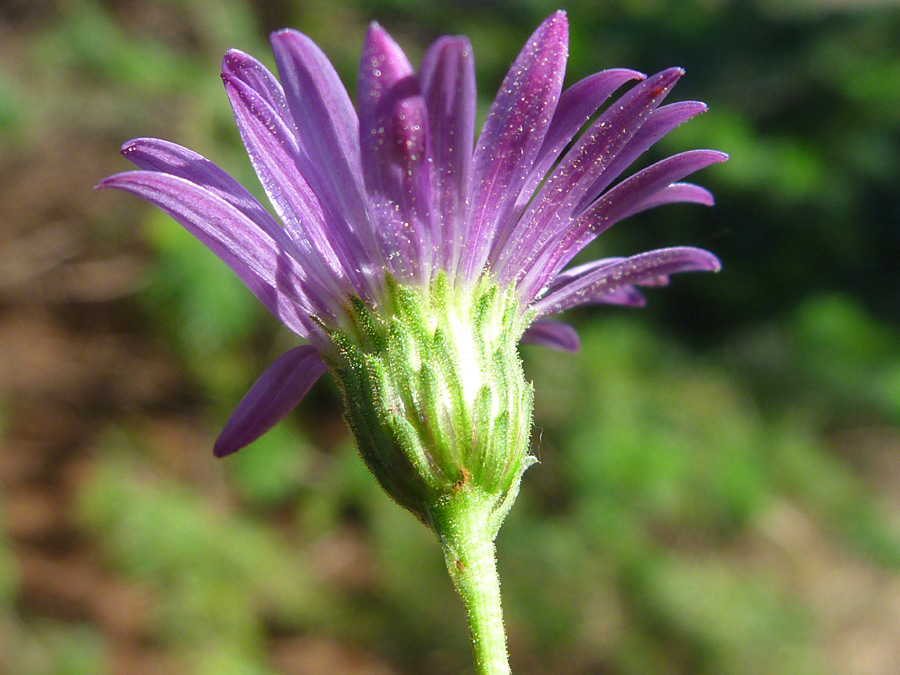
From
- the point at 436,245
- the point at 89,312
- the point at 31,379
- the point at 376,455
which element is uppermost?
the point at 89,312

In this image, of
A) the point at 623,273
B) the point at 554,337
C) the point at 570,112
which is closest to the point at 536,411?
the point at 554,337

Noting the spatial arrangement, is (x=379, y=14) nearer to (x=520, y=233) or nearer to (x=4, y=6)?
(x=4, y=6)

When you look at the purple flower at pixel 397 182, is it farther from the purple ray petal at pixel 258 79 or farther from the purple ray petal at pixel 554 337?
the purple ray petal at pixel 554 337

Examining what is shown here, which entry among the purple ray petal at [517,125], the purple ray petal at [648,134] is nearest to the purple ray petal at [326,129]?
the purple ray petal at [517,125]

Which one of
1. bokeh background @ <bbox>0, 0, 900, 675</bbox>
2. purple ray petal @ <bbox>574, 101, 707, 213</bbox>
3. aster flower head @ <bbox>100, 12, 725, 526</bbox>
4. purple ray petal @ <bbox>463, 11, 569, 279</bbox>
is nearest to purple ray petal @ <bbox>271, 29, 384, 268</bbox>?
aster flower head @ <bbox>100, 12, 725, 526</bbox>

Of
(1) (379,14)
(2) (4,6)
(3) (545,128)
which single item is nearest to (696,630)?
(3) (545,128)
